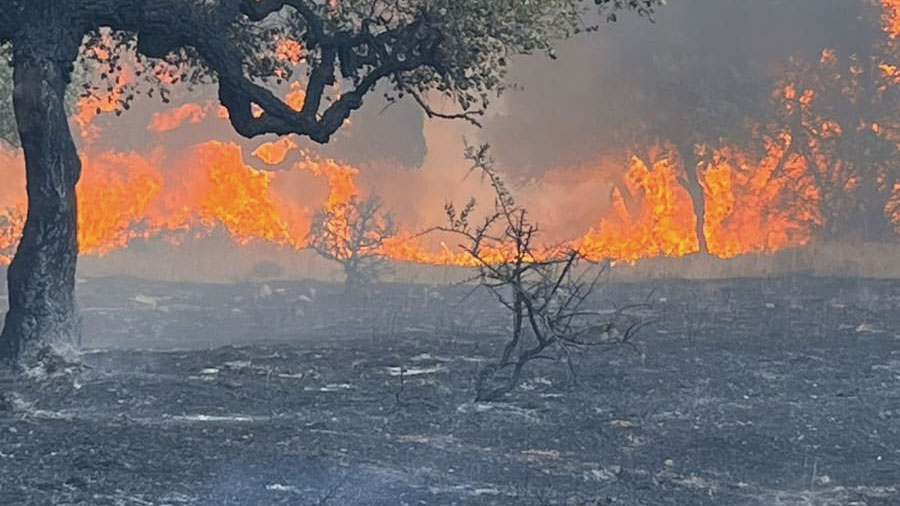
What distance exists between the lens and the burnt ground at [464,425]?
431 inches

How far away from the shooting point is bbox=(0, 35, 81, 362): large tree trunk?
55.6 ft

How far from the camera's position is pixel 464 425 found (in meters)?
14.2

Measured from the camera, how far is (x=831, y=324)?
85.1 feet

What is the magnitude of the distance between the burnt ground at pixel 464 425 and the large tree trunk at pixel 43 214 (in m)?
0.95

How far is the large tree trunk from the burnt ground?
0.95 m

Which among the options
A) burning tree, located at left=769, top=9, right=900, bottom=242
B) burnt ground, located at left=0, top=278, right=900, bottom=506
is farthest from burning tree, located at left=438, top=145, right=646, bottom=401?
burning tree, located at left=769, top=9, right=900, bottom=242

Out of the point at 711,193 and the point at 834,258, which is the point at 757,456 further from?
the point at 711,193

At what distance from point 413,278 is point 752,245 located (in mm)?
15558

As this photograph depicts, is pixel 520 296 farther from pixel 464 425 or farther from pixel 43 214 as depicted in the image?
pixel 43 214

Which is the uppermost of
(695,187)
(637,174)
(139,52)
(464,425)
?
(637,174)

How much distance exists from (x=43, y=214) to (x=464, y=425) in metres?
7.00

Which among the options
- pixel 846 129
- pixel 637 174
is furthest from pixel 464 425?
pixel 637 174

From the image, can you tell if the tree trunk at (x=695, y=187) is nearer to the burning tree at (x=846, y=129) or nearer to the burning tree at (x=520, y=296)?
the burning tree at (x=846, y=129)

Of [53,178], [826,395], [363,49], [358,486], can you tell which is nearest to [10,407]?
[53,178]
